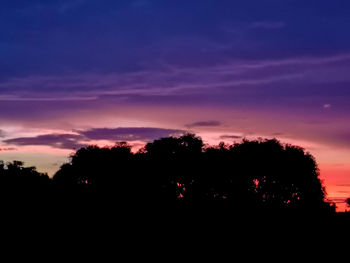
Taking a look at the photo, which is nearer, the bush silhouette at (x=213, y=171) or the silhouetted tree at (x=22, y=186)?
the silhouetted tree at (x=22, y=186)

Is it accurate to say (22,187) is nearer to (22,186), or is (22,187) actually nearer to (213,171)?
(22,186)

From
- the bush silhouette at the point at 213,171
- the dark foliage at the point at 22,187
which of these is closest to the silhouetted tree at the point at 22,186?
the dark foliage at the point at 22,187

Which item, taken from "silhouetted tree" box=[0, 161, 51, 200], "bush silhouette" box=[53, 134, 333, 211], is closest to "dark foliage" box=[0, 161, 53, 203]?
"silhouetted tree" box=[0, 161, 51, 200]

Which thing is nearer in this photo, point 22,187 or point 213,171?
point 22,187

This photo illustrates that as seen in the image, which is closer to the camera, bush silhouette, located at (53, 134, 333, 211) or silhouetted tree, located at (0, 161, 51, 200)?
silhouetted tree, located at (0, 161, 51, 200)

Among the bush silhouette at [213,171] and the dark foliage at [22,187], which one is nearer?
the dark foliage at [22,187]

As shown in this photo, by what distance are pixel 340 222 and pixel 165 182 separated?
5670cm

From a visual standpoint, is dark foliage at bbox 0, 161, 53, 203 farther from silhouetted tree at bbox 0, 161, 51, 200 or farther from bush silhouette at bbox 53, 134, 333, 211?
bush silhouette at bbox 53, 134, 333, 211

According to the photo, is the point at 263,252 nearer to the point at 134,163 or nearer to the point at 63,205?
the point at 63,205

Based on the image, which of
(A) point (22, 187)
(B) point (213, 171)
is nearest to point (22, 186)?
(A) point (22, 187)

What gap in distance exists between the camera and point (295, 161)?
321 feet

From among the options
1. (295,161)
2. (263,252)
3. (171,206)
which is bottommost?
(263,252)

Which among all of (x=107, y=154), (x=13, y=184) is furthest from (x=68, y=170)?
(x=13, y=184)

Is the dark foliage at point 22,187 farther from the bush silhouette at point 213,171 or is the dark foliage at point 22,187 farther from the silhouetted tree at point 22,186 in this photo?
the bush silhouette at point 213,171
